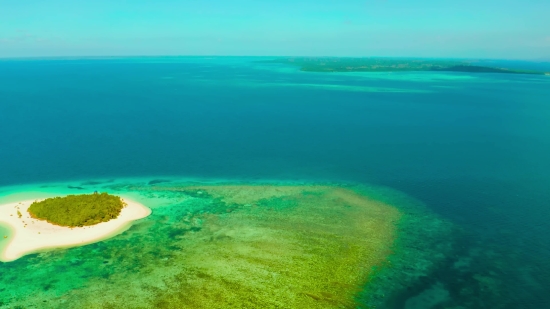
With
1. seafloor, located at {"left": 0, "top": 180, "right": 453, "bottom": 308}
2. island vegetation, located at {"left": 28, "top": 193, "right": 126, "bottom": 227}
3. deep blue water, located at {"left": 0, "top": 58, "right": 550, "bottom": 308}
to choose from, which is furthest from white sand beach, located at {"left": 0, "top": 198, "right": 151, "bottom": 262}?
deep blue water, located at {"left": 0, "top": 58, "right": 550, "bottom": 308}

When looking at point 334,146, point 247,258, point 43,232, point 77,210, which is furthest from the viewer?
point 334,146

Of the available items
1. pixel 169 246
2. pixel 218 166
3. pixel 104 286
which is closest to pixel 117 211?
pixel 169 246

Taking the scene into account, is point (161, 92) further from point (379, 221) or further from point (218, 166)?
point (379, 221)

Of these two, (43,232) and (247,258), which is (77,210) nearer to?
(43,232)

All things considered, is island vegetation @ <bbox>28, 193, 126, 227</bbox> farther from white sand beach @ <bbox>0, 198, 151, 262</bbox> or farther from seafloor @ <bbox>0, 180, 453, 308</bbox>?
seafloor @ <bbox>0, 180, 453, 308</bbox>

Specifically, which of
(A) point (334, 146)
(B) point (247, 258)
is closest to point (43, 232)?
(B) point (247, 258)

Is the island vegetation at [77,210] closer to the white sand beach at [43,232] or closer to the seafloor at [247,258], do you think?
the white sand beach at [43,232]

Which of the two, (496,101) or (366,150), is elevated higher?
(496,101)
